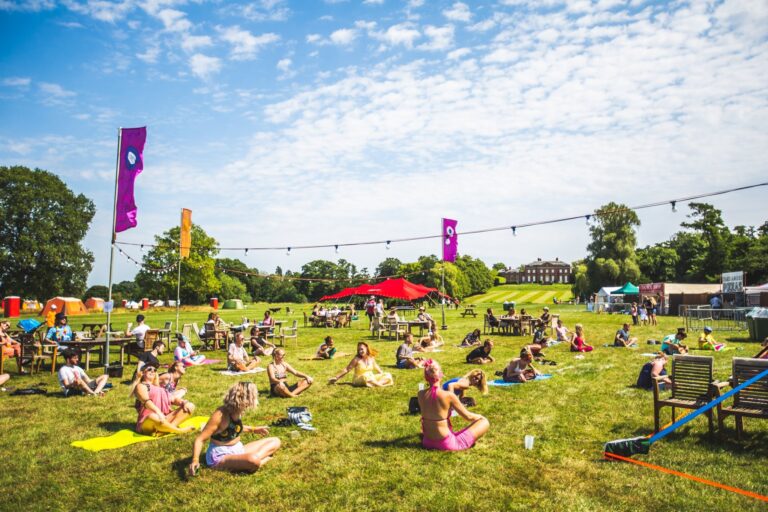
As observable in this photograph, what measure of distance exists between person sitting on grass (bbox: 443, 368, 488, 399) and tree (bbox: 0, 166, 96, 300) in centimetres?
4403

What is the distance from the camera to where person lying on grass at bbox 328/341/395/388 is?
1073 centimetres

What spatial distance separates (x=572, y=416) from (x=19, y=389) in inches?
436

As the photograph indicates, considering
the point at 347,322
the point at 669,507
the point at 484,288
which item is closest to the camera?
the point at 669,507

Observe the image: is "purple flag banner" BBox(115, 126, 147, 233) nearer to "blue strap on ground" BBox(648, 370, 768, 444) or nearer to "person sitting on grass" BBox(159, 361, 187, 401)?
"person sitting on grass" BBox(159, 361, 187, 401)

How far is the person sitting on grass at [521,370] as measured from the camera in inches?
A: 430

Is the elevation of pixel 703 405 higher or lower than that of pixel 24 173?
lower

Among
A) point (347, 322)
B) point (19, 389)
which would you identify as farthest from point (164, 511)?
point (347, 322)

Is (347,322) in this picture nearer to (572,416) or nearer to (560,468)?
(572,416)

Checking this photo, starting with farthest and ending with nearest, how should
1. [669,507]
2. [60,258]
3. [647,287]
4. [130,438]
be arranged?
[60,258] < [647,287] < [130,438] < [669,507]

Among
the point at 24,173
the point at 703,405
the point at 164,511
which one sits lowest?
the point at 164,511

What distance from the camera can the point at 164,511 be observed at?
16.0 feet

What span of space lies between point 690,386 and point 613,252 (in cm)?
5550

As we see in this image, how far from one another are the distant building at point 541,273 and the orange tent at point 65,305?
148 meters

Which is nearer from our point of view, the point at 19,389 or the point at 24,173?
the point at 19,389
